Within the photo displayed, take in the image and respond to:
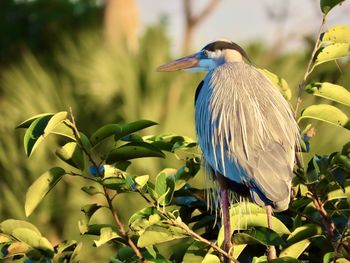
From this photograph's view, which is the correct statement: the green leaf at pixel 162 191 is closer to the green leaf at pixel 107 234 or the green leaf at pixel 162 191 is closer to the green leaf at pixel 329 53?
the green leaf at pixel 107 234

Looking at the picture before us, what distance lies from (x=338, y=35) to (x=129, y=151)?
0.63m

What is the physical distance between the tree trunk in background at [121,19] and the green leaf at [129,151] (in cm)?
699

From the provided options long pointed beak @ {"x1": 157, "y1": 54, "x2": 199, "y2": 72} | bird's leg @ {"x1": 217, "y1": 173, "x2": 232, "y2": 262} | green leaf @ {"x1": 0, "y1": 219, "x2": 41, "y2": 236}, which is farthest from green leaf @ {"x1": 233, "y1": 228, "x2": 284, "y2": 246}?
long pointed beak @ {"x1": 157, "y1": 54, "x2": 199, "y2": 72}

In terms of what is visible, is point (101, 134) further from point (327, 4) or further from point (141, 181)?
point (327, 4)

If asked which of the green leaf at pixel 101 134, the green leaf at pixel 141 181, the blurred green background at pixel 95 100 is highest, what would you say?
the green leaf at pixel 101 134

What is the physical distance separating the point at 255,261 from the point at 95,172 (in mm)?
393

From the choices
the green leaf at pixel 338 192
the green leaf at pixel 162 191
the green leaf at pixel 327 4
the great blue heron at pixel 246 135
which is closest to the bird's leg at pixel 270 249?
the great blue heron at pixel 246 135

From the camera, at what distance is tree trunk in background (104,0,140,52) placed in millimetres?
9125

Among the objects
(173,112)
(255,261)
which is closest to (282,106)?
(255,261)

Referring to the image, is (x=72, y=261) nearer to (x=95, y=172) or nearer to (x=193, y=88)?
(x=95, y=172)

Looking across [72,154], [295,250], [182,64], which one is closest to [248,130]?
[295,250]

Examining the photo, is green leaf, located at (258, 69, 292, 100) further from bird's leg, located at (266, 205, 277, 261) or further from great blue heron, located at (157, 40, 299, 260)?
bird's leg, located at (266, 205, 277, 261)

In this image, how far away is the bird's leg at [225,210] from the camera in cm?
190

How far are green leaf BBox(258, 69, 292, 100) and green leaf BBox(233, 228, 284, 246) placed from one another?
0.54 meters
